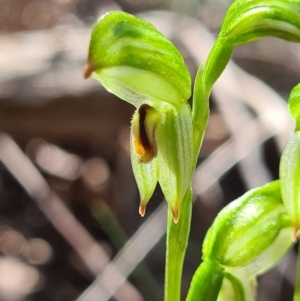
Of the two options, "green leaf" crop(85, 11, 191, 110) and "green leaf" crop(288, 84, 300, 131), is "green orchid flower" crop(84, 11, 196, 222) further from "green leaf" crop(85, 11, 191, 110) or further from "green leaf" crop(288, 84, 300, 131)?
"green leaf" crop(288, 84, 300, 131)

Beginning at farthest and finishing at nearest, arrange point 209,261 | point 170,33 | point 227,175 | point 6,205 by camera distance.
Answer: point 6,205
point 170,33
point 227,175
point 209,261

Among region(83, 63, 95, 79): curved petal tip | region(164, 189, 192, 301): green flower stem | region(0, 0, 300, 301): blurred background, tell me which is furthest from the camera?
region(0, 0, 300, 301): blurred background

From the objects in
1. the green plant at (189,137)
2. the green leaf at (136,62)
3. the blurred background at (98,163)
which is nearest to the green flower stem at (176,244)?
the green plant at (189,137)

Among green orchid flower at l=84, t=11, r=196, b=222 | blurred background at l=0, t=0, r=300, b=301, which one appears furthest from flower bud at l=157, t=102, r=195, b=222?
blurred background at l=0, t=0, r=300, b=301

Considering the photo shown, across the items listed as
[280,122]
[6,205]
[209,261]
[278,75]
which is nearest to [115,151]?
[6,205]

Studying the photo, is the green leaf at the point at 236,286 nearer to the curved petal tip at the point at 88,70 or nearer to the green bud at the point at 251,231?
the green bud at the point at 251,231

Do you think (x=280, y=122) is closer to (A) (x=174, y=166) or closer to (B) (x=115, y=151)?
(B) (x=115, y=151)
